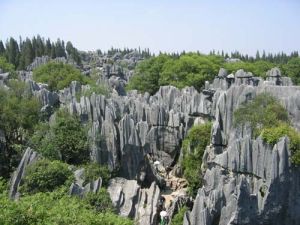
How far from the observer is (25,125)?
82.1 feet

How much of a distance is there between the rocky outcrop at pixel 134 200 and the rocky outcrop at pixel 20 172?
3.88 meters

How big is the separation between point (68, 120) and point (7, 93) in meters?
5.39

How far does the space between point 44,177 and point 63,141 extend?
3.75 metres

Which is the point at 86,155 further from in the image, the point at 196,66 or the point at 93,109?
the point at 196,66

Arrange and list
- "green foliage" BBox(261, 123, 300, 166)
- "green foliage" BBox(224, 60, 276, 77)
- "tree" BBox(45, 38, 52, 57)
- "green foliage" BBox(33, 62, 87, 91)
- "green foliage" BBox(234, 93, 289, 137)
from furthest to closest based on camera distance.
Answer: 1. "tree" BBox(45, 38, 52, 57)
2. "green foliage" BBox(224, 60, 276, 77)
3. "green foliage" BBox(33, 62, 87, 91)
4. "green foliage" BBox(234, 93, 289, 137)
5. "green foliage" BBox(261, 123, 300, 166)

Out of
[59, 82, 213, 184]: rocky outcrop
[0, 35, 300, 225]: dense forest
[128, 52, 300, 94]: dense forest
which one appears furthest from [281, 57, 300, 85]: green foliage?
[0, 35, 300, 225]: dense forest

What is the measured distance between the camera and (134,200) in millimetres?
19516

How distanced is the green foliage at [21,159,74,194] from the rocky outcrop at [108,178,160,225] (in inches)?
87.5

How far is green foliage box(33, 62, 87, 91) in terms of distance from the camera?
1744 inches

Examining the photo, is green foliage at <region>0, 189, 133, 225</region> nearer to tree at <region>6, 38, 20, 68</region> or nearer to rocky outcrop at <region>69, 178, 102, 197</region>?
rocky outcrop at <region>69, 178, 102, 197</region>

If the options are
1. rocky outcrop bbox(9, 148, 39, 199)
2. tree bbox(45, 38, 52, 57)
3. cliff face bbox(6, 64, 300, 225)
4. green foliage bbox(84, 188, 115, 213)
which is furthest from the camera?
tree bbox(45, 38, 52, 57)

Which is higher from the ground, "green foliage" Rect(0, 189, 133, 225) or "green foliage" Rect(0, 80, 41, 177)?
"green foliage" Rect(0, 80, 41, 177)

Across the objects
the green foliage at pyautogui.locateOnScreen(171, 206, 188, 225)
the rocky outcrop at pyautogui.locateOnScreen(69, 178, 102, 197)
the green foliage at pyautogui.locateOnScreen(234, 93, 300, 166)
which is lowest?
the green foliage at pyautogui.locateOnScreen(171, 206, 188, 225)

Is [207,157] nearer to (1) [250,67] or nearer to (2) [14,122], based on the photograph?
(2) [14,122]
